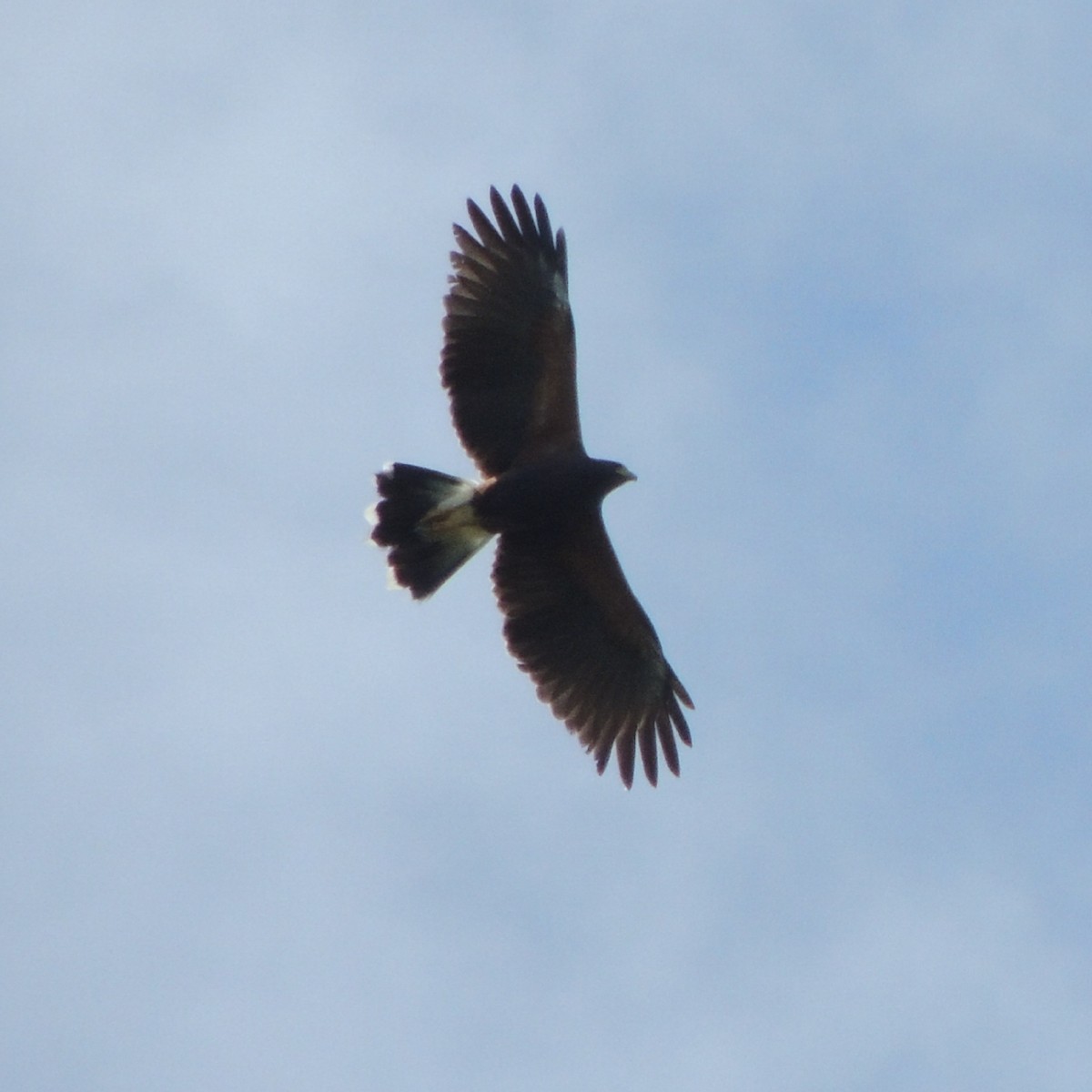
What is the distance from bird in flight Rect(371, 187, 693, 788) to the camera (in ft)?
50.9

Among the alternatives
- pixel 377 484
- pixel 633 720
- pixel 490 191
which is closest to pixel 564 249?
pixel 490 191

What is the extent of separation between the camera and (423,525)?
15.6 meters

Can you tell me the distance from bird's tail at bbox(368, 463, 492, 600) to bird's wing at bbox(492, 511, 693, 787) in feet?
1.09

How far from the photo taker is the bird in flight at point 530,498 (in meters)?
15.5

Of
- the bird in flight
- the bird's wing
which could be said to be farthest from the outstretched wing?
the bird's wing

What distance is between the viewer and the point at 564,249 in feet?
51.9

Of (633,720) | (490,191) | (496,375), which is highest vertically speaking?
(490,191)

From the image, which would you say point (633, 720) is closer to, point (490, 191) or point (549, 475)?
point (549, 475)

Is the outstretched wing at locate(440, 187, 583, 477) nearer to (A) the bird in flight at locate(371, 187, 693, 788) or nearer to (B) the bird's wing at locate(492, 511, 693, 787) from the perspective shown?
(A) the bird in flight at locate(371, 187, 693, 788)

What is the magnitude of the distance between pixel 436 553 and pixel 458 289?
70.3 inches

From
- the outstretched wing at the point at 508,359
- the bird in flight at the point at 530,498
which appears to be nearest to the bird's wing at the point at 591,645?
the bird in flight at the point at 530,498

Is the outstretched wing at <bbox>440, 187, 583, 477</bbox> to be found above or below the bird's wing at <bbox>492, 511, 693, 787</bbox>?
above

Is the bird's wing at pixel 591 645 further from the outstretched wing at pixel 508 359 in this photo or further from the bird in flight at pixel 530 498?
the outstretched wing at pixel 508 359

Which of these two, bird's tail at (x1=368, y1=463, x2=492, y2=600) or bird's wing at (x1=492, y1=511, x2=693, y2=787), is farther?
bird's wing at (x1=492, y1=511, x2=693, y2=787)
